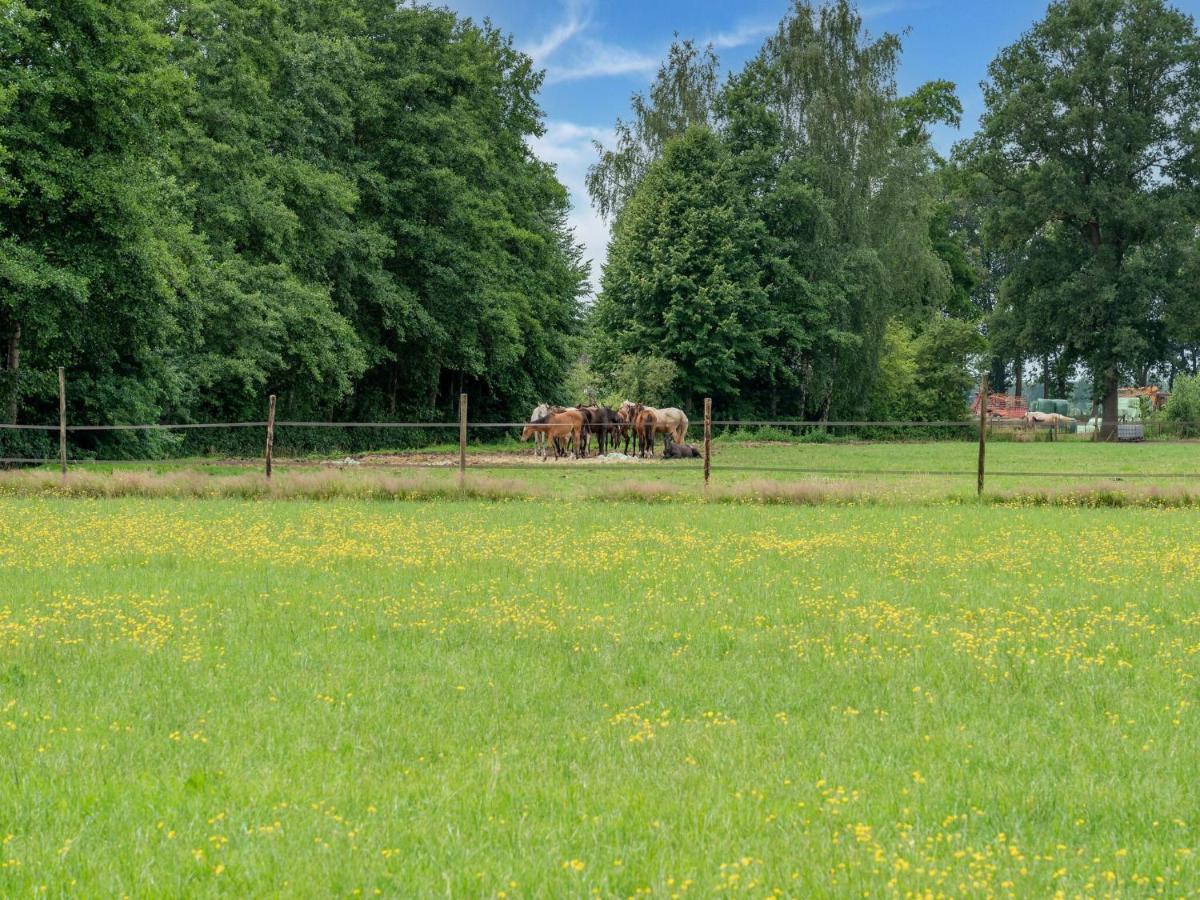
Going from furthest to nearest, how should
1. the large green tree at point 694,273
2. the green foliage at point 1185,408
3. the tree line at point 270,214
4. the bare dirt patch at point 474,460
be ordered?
the green foliage at point 1185,408 → the large green tree at point 694,273 → the bare dirt patch at point 474,460 → the tree line at point 270,214

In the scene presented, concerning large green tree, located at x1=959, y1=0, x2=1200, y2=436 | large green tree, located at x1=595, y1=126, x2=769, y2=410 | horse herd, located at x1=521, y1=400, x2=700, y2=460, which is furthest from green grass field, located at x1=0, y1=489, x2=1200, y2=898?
large green tree, located at x1=959, y1=0, x2=1200, y2=436

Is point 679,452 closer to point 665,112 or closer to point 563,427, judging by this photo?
point 563,427

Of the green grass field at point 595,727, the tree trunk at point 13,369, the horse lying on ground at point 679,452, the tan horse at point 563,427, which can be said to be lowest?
the green grass field at point 595,727

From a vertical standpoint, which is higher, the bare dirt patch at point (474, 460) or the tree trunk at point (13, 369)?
the tree trunk at point (13, 369)

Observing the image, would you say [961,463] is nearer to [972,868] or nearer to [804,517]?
[804,517]

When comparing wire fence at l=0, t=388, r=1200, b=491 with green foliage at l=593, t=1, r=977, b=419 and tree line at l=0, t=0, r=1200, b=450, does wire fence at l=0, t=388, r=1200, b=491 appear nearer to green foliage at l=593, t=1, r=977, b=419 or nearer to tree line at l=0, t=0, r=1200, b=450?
tree line at l=0, t=0, r=1200, b=450

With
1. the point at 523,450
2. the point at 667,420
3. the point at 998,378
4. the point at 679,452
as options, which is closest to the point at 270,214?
the point at 523,450

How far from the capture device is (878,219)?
4984cm

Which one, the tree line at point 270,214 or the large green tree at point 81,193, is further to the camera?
the tree line at point 270,214

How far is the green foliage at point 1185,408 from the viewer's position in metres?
49.9

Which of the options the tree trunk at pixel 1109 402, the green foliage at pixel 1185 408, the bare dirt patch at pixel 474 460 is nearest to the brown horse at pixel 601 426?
the bare dirt patch at pixel 474 460

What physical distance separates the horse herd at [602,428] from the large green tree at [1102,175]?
2784 cm

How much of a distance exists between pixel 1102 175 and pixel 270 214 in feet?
139

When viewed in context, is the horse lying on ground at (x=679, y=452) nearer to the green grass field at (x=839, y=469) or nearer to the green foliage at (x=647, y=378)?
the green grass field at (x=839, y=469)
